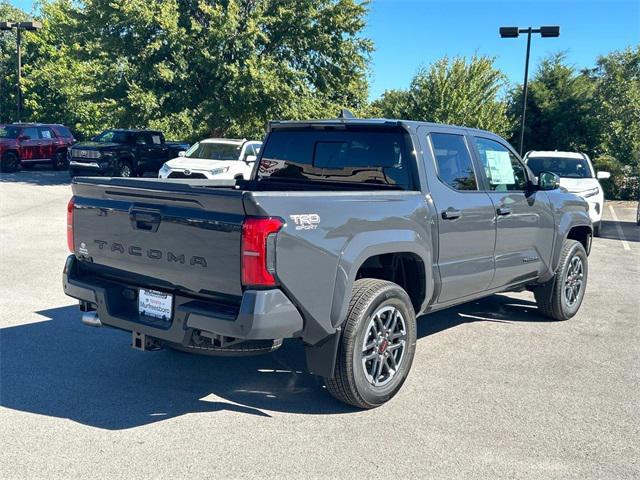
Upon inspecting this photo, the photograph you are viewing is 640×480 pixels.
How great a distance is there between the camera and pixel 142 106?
20.5 m

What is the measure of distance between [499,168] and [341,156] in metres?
1.62

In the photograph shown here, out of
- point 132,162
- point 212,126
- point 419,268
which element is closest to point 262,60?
point 212,126

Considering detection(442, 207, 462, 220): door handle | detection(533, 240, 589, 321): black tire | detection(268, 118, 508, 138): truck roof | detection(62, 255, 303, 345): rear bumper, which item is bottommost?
detection(533, 240, 589, 321): black tire

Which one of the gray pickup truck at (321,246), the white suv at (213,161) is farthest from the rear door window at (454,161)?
the white suv at (213,161)

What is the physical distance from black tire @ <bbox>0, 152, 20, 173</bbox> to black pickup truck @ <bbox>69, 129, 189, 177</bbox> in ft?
13.9

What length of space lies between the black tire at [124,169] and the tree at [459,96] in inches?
543

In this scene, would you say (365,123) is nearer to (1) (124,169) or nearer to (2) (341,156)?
(2) (341,156)

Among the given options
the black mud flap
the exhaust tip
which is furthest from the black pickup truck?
the black mud flap

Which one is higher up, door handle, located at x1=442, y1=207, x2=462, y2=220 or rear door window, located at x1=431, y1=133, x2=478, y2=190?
rear door window, located at x1=431, y1=133, x2=478, y2=190

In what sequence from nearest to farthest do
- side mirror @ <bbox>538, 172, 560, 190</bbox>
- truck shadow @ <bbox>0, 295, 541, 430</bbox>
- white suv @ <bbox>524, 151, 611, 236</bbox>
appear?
truck shadow @ <bbox>0, 295, 541, 430</bbox>
side mirror @ <bbox>538, 172, 560, 190</bbox>
white suv @ <bbox>524, 151, 611, 236</bbox>

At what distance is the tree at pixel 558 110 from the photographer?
3084cm

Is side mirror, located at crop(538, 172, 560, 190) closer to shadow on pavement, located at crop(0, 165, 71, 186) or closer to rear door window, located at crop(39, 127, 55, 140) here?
shadow on pavement, located at crop(0, 165, 71, 186)

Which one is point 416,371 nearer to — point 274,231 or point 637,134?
point 274,231

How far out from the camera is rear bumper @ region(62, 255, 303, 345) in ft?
11.5
